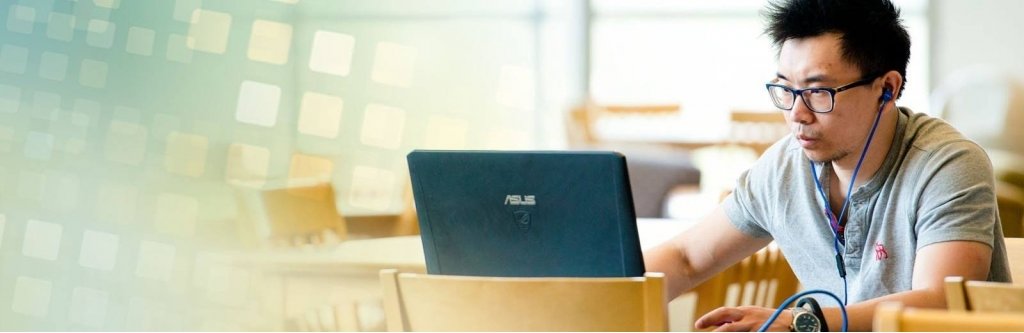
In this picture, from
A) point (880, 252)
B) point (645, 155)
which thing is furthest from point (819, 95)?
point (645, 155)

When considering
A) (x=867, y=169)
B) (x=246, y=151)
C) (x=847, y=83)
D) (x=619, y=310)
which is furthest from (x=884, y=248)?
(x=246, y=151)

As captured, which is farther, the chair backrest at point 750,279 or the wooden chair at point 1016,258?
the chair backrest at point 750,279

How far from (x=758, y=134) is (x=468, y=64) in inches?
52.6

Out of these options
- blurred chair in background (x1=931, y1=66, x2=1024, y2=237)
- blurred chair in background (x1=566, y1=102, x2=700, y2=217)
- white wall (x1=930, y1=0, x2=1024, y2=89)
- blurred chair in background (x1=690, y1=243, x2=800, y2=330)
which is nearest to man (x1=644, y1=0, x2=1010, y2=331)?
blurred chair in background (x1=690, y1=243, x2=800, y2=330)

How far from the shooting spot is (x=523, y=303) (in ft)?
4.63

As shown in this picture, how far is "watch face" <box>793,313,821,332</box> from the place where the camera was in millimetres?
1487

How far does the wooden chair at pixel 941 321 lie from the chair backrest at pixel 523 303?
29 centimetres

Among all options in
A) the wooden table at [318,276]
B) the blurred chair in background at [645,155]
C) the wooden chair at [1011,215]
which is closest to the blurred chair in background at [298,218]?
the wooden table at [318,276]

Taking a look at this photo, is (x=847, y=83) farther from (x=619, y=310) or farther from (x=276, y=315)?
(x=276, y=315)

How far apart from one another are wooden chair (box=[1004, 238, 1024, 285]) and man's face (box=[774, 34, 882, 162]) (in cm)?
43

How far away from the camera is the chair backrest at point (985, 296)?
1.20 metres

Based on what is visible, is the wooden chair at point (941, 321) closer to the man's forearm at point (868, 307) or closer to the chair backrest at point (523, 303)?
the chair backrest at point (523, 303)

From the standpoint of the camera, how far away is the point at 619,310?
138cm

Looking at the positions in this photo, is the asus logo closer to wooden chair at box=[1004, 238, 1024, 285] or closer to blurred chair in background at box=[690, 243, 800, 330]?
wooden chair at box=[1004, 238, 1024, 285]
